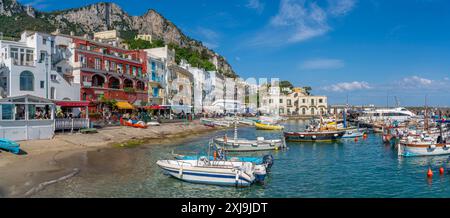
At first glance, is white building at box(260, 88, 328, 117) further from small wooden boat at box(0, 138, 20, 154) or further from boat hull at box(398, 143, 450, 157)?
small wooden boat at box(0, 138, 20, 154)

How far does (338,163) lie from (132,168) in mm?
19040

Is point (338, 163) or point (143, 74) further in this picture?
point (143, 74)

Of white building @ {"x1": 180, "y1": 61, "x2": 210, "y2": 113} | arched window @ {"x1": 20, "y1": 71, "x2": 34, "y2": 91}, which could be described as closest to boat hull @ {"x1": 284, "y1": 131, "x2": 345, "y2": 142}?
arched window @ {"x1": 20, "y1": 71, "x2": 34, "y2": 91}

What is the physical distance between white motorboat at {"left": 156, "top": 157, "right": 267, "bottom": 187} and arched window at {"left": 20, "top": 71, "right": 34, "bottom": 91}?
29.2 m

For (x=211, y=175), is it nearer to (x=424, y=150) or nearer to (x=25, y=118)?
(x=25, y=118)

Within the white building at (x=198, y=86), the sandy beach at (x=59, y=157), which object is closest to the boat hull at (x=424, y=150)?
the sandy beach at (x=59, y=157)

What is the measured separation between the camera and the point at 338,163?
106ft

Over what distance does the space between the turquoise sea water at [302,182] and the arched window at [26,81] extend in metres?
21.5

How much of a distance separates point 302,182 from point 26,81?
1489 inches

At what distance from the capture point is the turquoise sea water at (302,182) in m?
21.0
